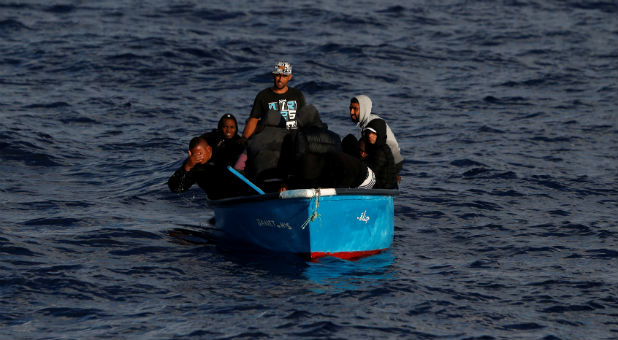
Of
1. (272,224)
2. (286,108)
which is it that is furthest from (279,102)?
(272,224)

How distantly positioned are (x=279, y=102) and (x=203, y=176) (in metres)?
1.87

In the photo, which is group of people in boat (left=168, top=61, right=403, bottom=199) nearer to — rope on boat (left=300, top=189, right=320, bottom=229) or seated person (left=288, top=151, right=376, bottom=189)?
seated person (left=288, top=151, right=376, bottom=189)

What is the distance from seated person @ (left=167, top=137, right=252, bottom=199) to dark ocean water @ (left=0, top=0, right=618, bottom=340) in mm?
926

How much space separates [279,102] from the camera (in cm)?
1476

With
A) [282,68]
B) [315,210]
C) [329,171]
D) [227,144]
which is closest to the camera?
[315,210]

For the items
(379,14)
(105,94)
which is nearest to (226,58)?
(105,94)

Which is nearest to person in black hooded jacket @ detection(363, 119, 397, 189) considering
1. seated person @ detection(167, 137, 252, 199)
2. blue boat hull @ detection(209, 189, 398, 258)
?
blue boat hull @ detection(209, 189, 398, 258)

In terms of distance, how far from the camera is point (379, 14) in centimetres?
3675

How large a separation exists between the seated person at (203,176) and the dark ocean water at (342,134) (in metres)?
0.93

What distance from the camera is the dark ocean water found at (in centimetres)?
1103

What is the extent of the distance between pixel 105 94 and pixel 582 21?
21.0m

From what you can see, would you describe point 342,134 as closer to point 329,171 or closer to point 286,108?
point 286,108

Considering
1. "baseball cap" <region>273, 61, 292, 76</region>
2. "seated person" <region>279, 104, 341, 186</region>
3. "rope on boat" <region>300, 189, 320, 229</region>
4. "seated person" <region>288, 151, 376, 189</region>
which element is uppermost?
"baseball cap" <region>273, 61, 292, 76</region>

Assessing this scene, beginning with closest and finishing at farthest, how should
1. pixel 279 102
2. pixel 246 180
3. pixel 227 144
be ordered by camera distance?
pixel 246 180 < pixel 227 144 < pixel 279 102
